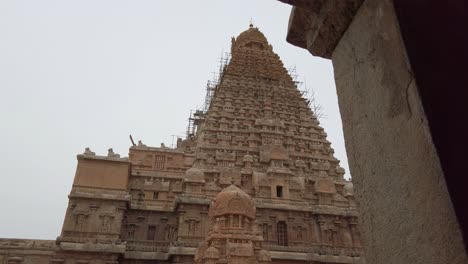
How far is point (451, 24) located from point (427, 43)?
0.50 ft

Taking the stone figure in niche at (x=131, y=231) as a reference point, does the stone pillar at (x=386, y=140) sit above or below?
below

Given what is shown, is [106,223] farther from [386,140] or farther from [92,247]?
[386,140]

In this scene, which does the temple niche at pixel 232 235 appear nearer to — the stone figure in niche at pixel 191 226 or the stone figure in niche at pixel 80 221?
A: the stone figure in niche at pixel 191 226

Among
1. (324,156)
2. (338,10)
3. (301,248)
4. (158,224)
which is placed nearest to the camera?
(338,10)

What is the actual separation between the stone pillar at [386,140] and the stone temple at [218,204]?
14387mm


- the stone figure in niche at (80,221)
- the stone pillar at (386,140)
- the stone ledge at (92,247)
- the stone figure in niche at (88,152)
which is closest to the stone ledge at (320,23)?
the stone pillar at (386,140)

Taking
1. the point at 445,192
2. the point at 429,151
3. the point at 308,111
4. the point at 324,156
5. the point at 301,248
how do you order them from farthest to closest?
the point at 308,111 < the point at 324,156 < the point at 301,248 < the point at 429,151 < the point at 445,192

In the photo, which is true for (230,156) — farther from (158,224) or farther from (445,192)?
(445,192)

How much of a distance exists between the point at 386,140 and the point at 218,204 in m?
17.2

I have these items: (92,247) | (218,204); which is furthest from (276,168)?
(92,247)

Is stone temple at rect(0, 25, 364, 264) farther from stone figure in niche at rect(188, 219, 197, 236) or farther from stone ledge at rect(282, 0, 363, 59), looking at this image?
stone ledge at rect(282, 0, 363, 59)

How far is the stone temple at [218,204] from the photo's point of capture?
769 inches

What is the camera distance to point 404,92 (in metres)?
1.99

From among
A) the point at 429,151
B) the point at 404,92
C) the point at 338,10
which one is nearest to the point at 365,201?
the point at 429,151
